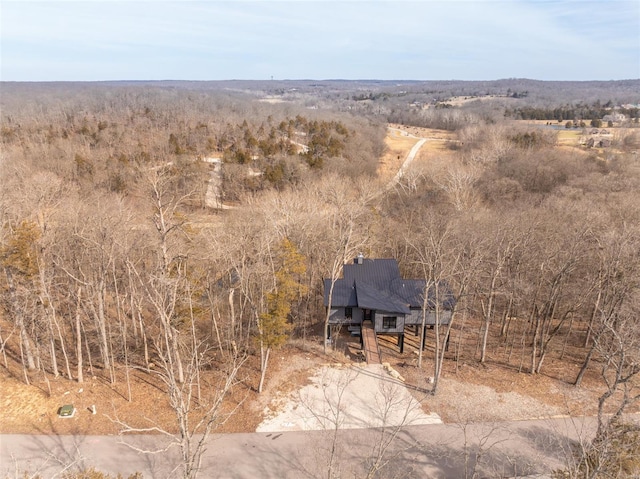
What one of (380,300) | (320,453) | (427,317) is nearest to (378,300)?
(380,300)

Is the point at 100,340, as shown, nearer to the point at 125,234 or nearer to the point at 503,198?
the point at 125,234

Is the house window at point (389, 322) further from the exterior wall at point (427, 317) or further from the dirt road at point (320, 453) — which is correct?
the dirt road at point (320, 453)

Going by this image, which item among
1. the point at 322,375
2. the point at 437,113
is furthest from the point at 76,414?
the point at 437,113

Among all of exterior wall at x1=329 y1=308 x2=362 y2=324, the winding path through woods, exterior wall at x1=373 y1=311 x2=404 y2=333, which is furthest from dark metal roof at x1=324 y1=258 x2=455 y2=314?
the winding path through woods

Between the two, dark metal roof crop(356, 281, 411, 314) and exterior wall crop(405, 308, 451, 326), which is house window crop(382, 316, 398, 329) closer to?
dark metal roof crop(356, 281, 411, 314)

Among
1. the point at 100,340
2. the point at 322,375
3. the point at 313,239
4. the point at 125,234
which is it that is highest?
the point at 125,234
